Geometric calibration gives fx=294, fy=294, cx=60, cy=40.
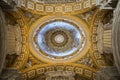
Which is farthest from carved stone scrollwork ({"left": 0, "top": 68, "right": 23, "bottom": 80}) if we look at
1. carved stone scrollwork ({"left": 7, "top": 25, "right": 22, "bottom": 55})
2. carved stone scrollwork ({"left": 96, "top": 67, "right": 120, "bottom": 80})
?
carved stone scrollwork ({"left": 96, "top": 67, "right": 120, "bottom": 80})

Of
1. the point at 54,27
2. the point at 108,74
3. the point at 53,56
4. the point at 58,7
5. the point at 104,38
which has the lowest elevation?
the point at 108,74

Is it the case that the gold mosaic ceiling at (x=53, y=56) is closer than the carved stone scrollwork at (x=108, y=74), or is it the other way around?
the carved stone scrollwork at (x=108, y=74)

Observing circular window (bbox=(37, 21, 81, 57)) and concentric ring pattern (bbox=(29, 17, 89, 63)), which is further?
circular window (bbox=(37, 21, 81, 57))

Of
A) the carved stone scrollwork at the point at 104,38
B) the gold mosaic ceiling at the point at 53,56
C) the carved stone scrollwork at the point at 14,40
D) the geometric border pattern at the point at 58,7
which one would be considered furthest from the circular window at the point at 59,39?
the carved stone scrollwork at the point at 104,38

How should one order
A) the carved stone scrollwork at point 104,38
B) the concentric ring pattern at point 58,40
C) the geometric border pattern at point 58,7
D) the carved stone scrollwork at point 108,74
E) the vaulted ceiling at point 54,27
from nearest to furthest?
the carved stone scrollwork at point 104,38 < the carved stone scrollwork at point 108,74 < the vaulted ceiling at point 54,27 < the geometric border pattern at point 58,7 < the concentric ring pattern at point 58,40

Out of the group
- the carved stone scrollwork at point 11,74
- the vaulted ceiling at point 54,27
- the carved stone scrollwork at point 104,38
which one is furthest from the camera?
the vaulted ceiling at point 54,27

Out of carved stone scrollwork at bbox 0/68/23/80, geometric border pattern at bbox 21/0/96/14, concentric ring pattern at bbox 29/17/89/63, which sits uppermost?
geometric border pattern at bbox 21/0/96/14

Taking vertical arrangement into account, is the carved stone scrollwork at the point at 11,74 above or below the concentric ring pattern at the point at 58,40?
below

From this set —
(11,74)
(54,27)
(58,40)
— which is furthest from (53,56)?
(11,74)

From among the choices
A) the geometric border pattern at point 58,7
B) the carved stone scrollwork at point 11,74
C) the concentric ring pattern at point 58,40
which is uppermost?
the geometric border pattern at point 58,7

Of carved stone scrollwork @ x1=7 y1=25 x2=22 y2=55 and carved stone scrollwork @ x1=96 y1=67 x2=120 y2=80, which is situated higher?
carved stone scrollwork @ x1=7 y1=25 x2=22 y2=55

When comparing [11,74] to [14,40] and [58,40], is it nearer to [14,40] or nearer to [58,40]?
[14,40]

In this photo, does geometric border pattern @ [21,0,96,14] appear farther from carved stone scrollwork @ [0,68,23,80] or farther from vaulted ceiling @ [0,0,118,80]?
carved stone scrollwork @ [0,68,23,80]

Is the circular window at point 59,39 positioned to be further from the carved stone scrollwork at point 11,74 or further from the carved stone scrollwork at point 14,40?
the carved stone scrollwork at point 11,74
